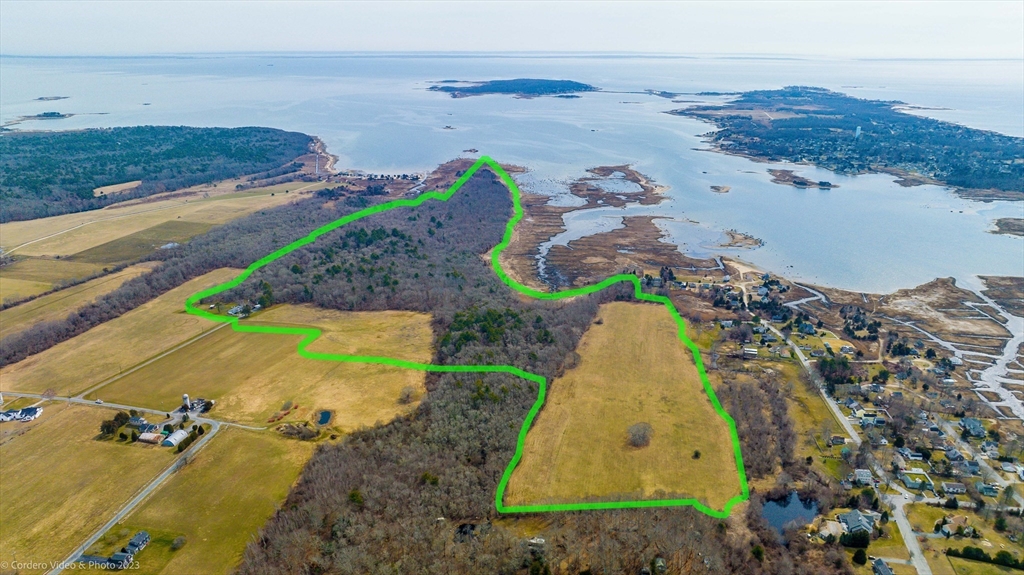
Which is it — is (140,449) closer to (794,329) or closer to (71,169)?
(794,329)

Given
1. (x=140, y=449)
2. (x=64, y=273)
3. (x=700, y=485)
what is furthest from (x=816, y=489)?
(x=64, y=273)

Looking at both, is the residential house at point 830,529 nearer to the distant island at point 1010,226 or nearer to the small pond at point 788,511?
the small pond at point 788,511

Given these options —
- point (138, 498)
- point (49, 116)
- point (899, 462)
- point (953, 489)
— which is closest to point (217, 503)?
point (138, 498)

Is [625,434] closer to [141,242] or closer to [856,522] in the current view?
[856,522]

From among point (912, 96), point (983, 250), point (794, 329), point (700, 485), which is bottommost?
point (700, 485)

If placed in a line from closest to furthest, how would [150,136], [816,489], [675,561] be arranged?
[675,561] → [816,489] → [150,136]

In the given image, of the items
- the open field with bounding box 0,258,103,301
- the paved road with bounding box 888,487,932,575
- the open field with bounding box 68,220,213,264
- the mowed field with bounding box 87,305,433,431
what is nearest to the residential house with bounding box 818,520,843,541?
the paved road with bounding box 888,487,932,575

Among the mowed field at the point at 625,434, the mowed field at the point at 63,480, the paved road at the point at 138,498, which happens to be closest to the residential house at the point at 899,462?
the mowed field at the point at 625,434
